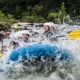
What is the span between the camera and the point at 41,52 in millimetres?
7184

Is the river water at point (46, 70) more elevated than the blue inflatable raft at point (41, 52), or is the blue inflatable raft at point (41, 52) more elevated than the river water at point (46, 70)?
the blue inflatable raft at point (41, 52)

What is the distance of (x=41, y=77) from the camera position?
23.4 ft

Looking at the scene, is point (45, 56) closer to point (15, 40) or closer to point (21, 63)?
point (21, 63)

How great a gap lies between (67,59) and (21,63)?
0.72 m

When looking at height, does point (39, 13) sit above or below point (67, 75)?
below

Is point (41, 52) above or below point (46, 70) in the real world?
above

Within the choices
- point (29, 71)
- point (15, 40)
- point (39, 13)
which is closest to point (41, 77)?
point (29, 71)

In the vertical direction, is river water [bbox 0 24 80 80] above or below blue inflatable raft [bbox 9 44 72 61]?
A: below

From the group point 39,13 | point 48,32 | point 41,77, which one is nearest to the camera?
point 41,77

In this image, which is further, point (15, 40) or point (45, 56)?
point (15, 40)

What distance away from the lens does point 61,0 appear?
3325 cm

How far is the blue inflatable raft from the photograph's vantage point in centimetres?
718

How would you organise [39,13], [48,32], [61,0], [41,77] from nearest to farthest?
[41,77] < [48,32] < [39,13] < [61,0]

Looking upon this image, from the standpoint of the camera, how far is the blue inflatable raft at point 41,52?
283 inches
